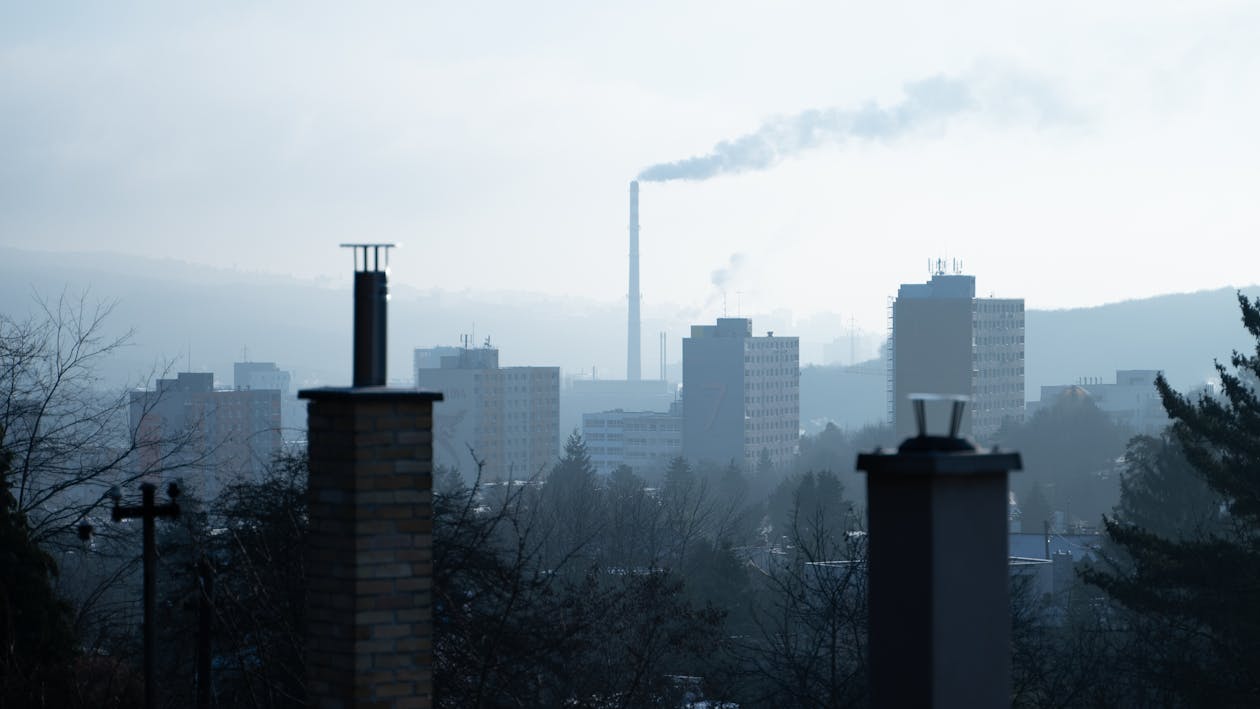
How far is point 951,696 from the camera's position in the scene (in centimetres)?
245

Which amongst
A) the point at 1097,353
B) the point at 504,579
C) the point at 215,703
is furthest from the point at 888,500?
the point at 1097,353

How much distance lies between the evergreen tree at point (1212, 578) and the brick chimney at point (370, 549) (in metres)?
14.4

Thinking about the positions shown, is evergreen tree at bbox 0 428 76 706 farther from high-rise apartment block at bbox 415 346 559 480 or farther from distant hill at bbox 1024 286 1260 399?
distant hill at bbox 1024 286 1260 399

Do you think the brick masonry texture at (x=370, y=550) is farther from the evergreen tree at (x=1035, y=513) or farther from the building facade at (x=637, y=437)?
the building facade at (x=637, y=437)

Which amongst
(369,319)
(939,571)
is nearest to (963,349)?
(369,319)

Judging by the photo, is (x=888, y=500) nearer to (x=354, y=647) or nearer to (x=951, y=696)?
(x=951, y=696)

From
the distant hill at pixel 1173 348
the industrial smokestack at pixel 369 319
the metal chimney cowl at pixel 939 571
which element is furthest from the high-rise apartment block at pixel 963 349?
the metal chimney cowl at pixel 939 571

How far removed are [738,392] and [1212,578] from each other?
4515 inches

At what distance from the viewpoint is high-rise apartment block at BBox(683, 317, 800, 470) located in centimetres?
13100

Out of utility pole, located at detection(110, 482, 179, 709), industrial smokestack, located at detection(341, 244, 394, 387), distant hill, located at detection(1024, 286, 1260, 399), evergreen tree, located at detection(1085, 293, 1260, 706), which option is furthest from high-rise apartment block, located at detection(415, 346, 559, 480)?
industrial smokestack, located at detection(341, 244, 394, 387)

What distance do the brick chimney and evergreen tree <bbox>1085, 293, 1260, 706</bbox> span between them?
1440cm

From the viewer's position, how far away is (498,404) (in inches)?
4953

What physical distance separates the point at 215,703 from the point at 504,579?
4004mm

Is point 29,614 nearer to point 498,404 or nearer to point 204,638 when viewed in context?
point 204,638
